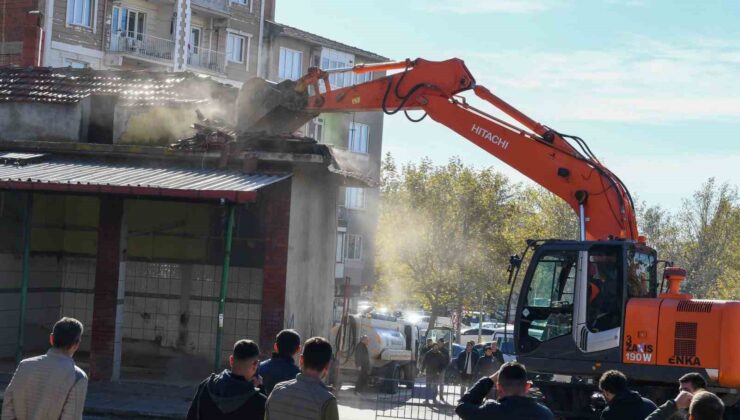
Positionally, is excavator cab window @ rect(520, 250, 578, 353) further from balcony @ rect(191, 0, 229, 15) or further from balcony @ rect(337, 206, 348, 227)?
balcony @ rect(337, 206, 348, 227)

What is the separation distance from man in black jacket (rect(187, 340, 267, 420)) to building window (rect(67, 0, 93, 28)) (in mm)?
40925

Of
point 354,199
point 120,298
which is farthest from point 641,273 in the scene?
point 354,199

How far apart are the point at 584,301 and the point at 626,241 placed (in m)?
0.99

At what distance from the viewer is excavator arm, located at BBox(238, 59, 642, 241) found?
52.5 feet

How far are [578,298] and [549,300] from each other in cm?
51

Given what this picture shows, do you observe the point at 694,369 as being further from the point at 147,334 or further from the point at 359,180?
the point at 147,334

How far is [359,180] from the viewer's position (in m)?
→ 21.9

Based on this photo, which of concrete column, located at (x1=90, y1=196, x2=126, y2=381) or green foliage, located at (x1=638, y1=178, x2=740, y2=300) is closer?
concrete column, located at (x1=90, y1=196, x2=126, y2=381)

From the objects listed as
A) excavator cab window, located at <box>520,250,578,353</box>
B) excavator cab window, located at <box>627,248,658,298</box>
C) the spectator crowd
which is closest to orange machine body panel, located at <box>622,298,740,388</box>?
excavator cab window, located at <box>627,248,658,298</box>

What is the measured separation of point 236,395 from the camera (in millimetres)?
7430

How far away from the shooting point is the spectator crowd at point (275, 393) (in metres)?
6.94

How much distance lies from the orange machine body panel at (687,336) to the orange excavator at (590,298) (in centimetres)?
1

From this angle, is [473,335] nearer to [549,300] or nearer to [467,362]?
[467,362]

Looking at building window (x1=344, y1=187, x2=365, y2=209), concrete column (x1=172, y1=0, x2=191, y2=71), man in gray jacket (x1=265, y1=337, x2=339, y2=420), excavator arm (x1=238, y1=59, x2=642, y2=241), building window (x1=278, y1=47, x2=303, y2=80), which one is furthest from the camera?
building window (x1=344, y1=187, x2=365, y2=209)
